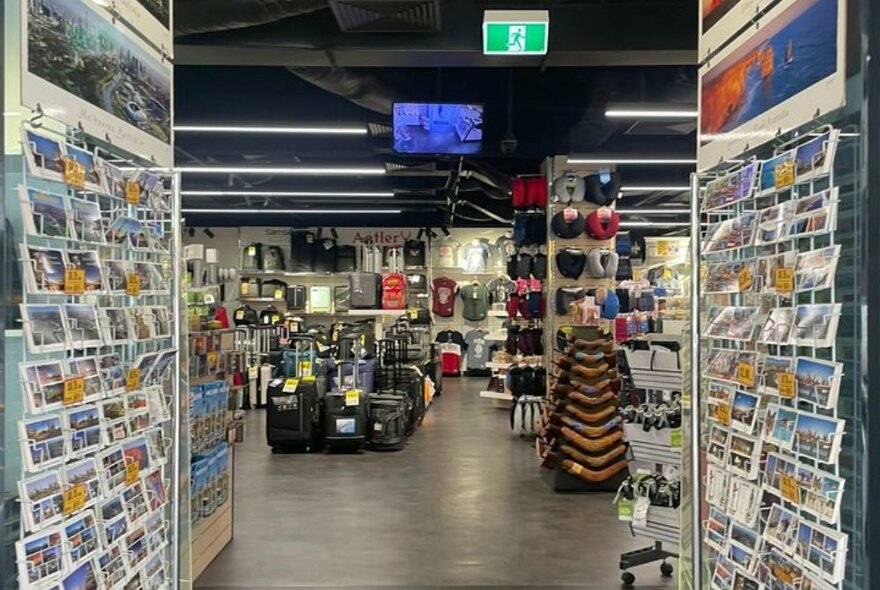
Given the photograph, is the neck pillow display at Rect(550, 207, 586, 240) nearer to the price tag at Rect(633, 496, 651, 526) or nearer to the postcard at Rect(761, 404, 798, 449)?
the price tag at Rect(633, 496, 651, 526)

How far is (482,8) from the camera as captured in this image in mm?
6367

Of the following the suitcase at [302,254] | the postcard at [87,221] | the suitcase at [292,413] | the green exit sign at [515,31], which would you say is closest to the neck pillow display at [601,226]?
the green exit sign at [515,31]

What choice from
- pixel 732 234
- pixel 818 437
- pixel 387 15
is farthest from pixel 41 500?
pixel 387 15

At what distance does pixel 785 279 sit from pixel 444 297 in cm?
1679

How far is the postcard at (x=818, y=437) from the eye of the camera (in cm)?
179

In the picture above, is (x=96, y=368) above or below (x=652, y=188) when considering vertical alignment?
below

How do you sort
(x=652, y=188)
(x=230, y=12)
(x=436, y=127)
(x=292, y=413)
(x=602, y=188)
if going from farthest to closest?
1. (x=652, y=188)
2. (x=292, y=413)
3. (x=602, y=188)
4. (x=436, y=127)
5. (x=230, y=12)

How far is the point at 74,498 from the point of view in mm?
1939

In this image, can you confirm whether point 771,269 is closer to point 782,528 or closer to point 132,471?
point 782,528

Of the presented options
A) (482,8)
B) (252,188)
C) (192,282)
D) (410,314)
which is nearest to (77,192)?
(192,282)

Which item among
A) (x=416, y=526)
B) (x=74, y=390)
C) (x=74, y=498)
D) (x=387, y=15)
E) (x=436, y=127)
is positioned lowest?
(x=416, y=526)

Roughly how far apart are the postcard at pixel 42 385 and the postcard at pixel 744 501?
6.24 ft

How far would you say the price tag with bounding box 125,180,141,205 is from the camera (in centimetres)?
234

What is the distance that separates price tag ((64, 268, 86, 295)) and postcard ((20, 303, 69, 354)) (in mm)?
60
